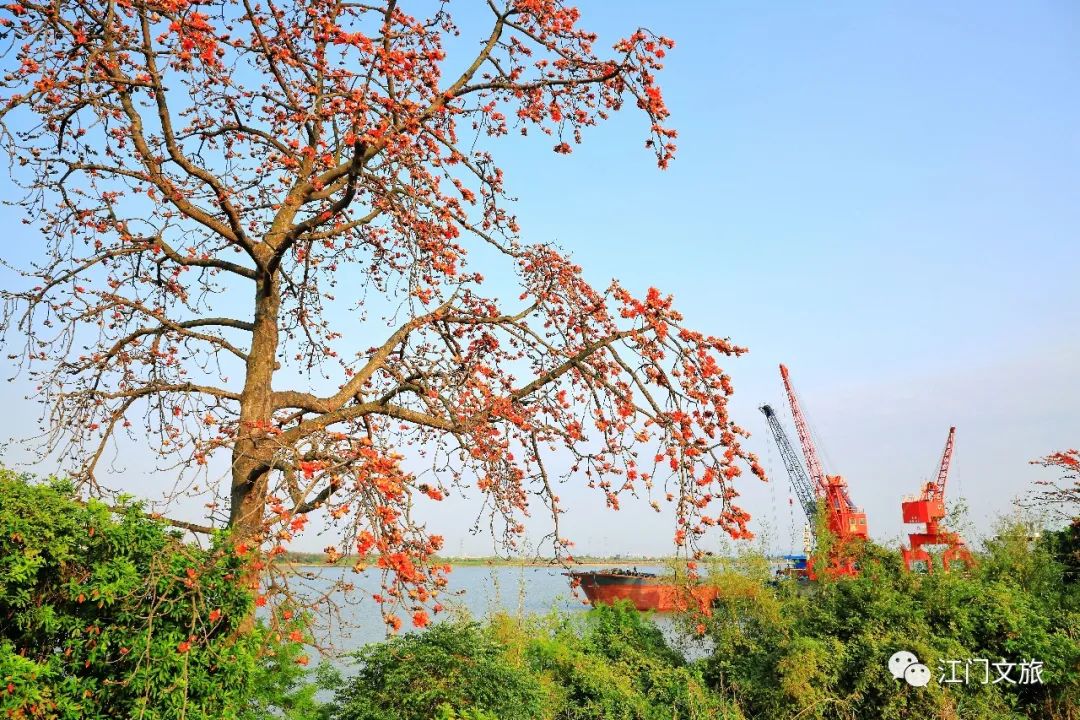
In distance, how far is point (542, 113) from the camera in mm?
6484

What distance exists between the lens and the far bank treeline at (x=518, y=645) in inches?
179

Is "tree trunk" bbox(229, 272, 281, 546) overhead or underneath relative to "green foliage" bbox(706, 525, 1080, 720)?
overhead

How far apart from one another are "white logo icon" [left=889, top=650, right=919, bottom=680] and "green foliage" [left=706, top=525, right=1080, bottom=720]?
80mm

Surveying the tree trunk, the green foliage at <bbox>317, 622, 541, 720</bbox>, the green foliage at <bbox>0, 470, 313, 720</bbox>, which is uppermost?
the tree trunk

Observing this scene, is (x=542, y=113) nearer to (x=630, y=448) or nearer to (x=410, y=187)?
(x=410, y=187)

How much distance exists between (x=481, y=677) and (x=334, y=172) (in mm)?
4530

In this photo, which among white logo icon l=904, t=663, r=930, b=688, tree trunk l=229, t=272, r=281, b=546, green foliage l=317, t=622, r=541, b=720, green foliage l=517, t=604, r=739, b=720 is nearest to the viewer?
tree trunk l=229, t=272, r=281, b=546

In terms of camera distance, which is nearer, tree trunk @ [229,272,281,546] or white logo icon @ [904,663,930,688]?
tree trunk @ [229,272,281,546]

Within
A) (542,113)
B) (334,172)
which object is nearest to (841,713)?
(542,113)

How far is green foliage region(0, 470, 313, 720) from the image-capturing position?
4.48 metres

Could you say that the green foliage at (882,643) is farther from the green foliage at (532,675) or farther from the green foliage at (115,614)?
the green foliage at (115,614)

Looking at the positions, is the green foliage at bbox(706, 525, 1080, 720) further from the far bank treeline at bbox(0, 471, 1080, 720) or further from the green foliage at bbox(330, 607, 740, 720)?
the green foliage at bbox(330, 607, 740, 720)

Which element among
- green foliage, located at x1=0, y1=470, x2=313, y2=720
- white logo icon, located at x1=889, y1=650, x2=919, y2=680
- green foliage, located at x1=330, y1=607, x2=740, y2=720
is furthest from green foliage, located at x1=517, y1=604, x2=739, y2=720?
green foliage, located at x1=0, y1=470, x2=313, y2=720

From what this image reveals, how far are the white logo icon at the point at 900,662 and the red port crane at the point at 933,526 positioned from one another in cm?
235
